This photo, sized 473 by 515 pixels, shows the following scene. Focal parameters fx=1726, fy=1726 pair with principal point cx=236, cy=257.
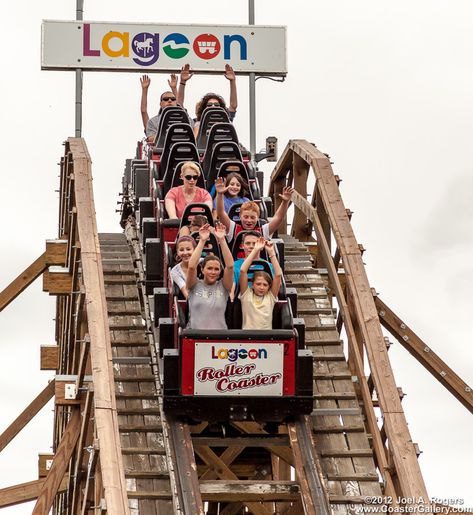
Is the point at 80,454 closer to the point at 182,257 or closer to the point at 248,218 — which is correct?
the point at 182,257

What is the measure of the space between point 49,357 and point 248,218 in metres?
3.40

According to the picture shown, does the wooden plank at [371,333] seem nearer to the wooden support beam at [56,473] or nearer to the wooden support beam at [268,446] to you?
the wooden support beam at [268,446]

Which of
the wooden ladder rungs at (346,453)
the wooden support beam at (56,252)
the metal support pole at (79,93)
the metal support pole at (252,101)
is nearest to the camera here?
the wooden ladder rungs at (346,453)

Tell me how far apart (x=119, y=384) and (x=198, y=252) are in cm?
145

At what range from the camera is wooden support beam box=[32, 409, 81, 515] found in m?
14.4

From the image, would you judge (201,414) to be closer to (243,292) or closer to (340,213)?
(243,292)

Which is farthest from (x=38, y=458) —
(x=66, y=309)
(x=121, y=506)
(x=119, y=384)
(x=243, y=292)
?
(x=121, y=506)

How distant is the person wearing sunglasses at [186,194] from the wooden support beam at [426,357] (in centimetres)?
243

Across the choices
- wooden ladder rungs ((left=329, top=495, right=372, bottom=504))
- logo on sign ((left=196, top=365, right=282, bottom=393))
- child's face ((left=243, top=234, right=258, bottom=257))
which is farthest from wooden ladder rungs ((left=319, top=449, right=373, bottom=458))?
child's face ((left=243, top=234, right=258, bottom=257))

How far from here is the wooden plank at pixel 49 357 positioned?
16406 mm

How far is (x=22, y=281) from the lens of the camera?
16234 mm

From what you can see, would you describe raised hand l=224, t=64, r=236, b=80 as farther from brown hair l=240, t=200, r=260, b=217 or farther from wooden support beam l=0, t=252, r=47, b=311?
brown hair l=240, t=200, r=260, b=217

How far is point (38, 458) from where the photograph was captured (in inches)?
675

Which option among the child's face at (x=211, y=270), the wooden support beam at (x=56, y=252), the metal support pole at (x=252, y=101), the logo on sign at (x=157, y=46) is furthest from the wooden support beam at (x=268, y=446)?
A: the logo on sign at (x=157, y=46)
